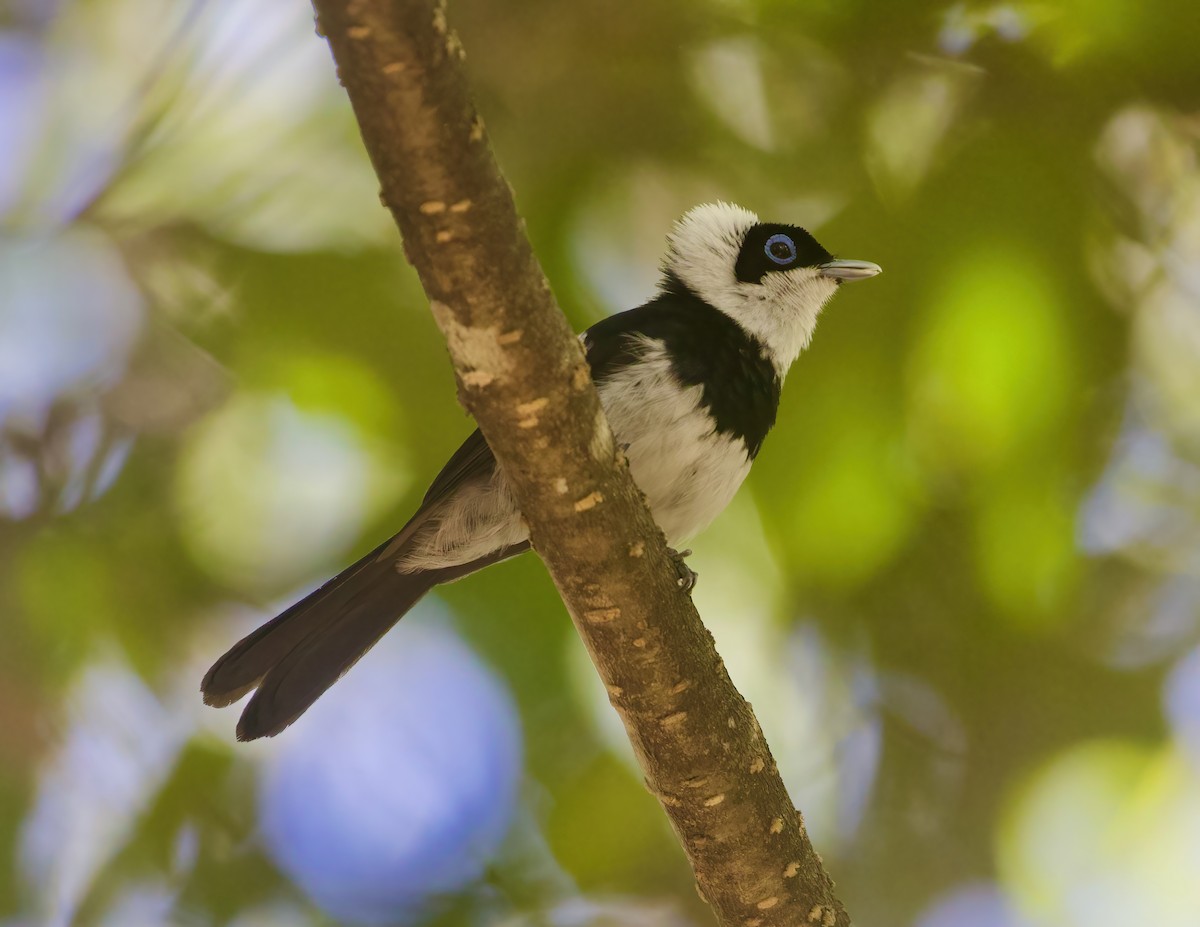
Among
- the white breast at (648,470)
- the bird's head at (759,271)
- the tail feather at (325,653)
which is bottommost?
the tail feather at (325,653)

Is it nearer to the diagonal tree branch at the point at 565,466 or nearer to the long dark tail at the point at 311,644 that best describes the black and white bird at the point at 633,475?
the long dark tail at the point at 311,644

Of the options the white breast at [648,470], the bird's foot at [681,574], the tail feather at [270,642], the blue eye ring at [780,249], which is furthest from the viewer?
the blue eye ring at [780,249]

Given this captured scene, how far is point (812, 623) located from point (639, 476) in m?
1.21

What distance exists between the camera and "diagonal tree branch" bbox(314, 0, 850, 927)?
173 centimetres

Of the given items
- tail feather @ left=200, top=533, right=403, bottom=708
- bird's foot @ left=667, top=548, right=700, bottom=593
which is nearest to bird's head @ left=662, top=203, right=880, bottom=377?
bird's foot @ left=667, top=548, right=700, bottom=593

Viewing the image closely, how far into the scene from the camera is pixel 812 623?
4117 mm

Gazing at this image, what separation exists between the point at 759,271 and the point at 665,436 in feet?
2.90

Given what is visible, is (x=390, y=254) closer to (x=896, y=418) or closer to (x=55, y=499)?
(x=55, y=499)

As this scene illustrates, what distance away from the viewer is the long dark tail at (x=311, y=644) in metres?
3.05

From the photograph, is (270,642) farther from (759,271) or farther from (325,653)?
(759,271)

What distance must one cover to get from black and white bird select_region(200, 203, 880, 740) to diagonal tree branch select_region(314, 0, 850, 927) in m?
0.79

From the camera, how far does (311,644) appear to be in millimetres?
3131

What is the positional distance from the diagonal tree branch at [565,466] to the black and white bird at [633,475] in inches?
31.0

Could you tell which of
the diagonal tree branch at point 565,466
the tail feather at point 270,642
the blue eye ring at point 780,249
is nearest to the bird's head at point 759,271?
the blue eye ring at point 780,249
